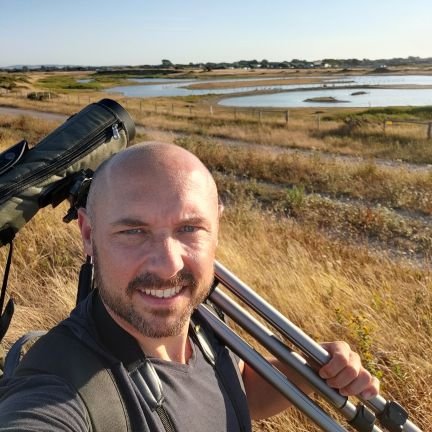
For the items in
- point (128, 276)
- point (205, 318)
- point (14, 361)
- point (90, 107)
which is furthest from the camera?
point (90, 107)

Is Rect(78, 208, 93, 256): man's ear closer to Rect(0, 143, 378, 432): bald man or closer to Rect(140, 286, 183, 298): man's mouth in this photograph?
Rect(0, 143, 378, 432): bald man

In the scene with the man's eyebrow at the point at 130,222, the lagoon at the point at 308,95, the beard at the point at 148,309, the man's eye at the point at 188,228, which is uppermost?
the man's eyebrow at the point at 130,222

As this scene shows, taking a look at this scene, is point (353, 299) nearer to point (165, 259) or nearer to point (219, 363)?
point (219, 363)

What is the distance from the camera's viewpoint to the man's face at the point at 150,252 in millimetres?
1282

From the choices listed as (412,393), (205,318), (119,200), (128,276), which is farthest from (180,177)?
(412,393)

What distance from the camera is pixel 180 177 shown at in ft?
4.54

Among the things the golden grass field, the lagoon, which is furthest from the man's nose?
the lagoon

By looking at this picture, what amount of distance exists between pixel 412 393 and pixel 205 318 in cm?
150

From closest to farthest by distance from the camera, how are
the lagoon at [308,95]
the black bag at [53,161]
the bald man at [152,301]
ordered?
the bald man at [152,301], the black bag at [53,161], the lagoon at [308,95]

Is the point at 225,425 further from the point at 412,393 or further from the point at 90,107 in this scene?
the point at 412,393

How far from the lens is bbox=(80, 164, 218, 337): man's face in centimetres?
128

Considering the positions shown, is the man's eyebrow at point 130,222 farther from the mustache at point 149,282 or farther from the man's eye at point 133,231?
the mustache at point 149,282

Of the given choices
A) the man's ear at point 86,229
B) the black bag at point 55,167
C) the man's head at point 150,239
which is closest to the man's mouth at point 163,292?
the man's head at point 150,239

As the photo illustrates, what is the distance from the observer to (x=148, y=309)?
130cm
